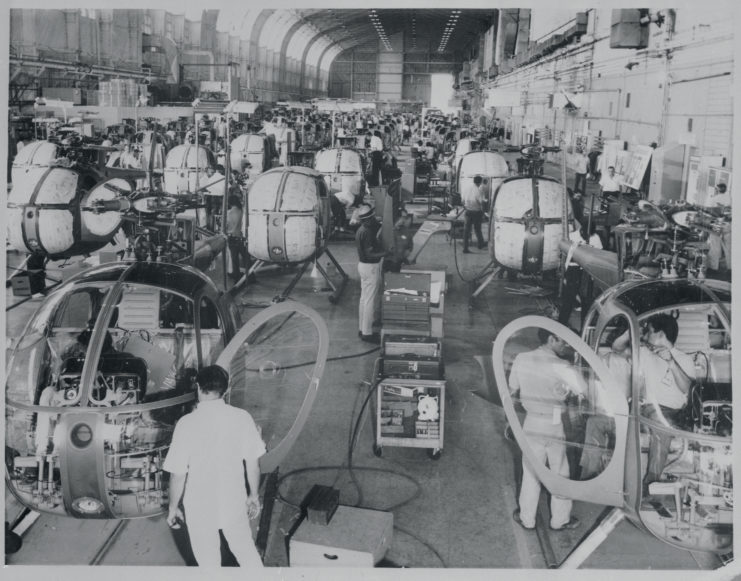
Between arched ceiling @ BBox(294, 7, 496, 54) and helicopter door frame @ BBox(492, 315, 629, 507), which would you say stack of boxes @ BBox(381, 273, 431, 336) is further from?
arched ceiling @ BBox(294, 7, 496, 54)

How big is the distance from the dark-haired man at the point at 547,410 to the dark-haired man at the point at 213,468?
1.87 metres

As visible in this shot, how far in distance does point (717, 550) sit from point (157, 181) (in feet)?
33.5

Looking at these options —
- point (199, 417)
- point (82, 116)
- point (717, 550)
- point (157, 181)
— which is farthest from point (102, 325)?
point (82, 116)

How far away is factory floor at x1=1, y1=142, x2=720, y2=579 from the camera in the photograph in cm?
450

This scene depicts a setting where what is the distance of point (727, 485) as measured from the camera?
4406 mm

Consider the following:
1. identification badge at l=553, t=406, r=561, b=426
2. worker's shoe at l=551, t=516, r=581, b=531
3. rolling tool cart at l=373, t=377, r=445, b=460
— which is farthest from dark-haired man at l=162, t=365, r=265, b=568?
worker's shoe at l=551, t=516, r=581, b=531

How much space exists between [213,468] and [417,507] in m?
1.66

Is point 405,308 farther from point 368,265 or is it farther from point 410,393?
point 368,265

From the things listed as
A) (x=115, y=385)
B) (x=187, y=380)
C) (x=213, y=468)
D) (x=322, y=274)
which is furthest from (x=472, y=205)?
(x=213, y=468)

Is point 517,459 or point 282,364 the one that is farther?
point 282,364

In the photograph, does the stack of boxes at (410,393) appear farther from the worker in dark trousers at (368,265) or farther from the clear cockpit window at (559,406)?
the worker in dark trousers at (368,265)

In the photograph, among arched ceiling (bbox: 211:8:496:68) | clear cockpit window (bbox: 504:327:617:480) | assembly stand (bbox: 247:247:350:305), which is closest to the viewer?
clear cockpit window (bbox: 504:327:617:480)

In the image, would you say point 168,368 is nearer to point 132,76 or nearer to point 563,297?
point 563,297

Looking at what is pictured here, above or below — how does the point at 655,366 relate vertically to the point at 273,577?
above
